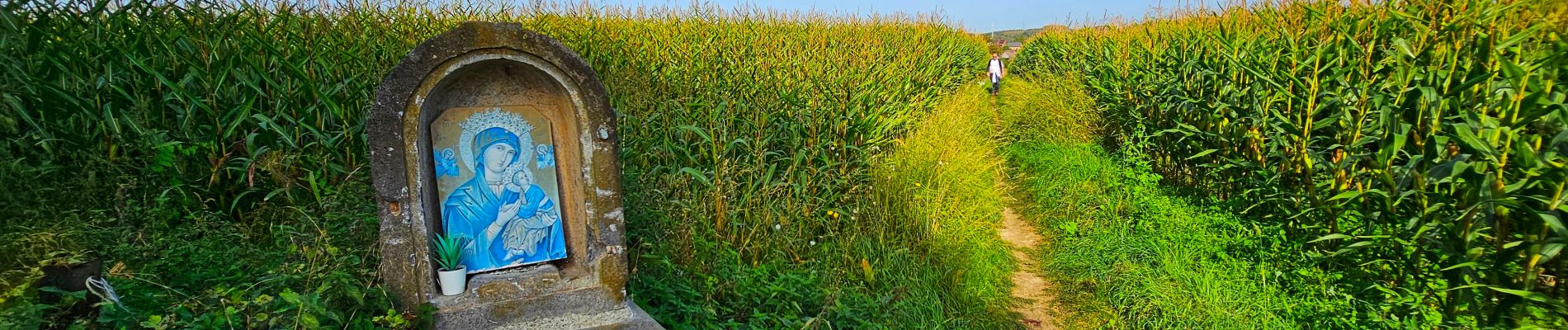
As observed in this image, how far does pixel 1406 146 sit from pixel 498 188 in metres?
3.97

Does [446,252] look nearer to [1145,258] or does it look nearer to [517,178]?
[517,178]

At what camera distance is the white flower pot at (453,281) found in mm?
2705

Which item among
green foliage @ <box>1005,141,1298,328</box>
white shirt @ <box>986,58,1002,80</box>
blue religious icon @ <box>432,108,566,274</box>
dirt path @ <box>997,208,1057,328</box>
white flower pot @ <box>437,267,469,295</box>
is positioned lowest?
dirt path @ <box>997,208,1057,328</box>

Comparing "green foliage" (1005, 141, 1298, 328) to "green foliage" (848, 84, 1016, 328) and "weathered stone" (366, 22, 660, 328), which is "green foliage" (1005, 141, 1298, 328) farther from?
"weathered stone" (366, 22, 660, 328)

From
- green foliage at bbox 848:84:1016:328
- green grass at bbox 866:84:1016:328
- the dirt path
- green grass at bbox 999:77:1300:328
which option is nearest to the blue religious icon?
green foliage at bbox 848:84:1016:328

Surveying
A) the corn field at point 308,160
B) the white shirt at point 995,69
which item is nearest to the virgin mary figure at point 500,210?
the corn field at point 308,160

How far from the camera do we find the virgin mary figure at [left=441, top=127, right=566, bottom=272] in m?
2.86

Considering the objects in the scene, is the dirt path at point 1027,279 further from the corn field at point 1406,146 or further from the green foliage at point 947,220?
the corn field at point 1406,146

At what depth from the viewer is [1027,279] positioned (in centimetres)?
441

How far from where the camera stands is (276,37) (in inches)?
145

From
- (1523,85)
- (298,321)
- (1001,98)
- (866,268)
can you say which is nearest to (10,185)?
(298,321)

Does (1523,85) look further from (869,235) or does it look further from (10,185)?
(10,185)

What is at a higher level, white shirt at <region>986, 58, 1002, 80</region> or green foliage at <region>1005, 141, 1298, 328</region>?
white shirt at <region>986, 58, 1002, 80</region>

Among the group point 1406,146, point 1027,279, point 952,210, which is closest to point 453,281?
point 952,210
